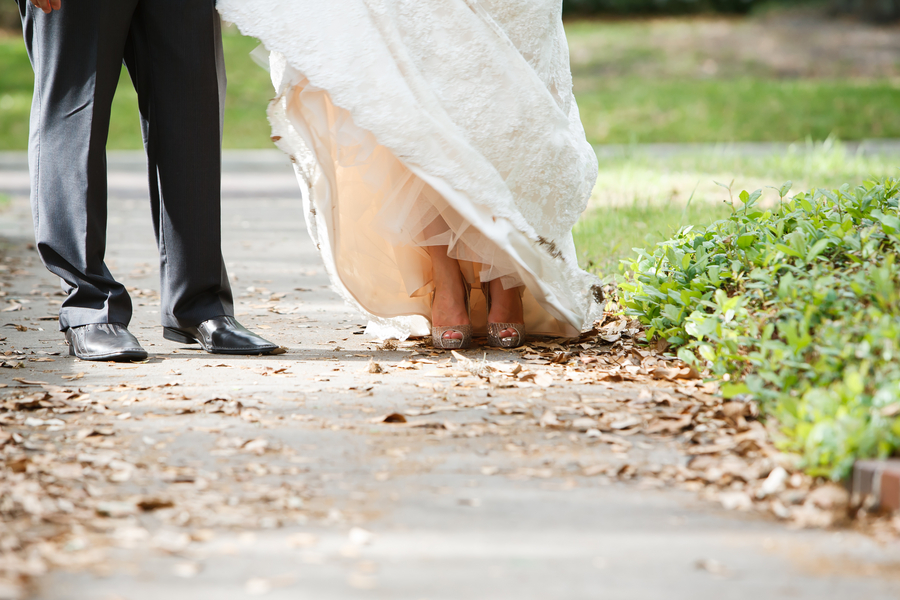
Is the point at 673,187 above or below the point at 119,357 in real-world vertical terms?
above

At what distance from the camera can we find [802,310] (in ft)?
7.87

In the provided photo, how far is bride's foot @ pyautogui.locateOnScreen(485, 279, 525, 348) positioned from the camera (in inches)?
129

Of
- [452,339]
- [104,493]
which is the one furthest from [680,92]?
[104,493]

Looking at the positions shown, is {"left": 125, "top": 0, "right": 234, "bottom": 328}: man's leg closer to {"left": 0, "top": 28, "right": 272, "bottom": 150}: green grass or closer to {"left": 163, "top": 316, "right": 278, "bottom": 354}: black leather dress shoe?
{"left": 163, "top": 316, "right": 278, "bottom": 354}: black leather dress shoe

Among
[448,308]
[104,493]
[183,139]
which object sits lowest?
[104,493]

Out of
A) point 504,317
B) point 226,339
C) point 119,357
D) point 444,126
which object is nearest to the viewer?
point 444,126

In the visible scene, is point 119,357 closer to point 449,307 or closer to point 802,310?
point 449,307

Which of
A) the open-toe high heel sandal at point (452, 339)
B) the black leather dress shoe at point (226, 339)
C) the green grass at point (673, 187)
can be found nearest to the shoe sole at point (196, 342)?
the black leather dress shoe at point (226, 339)

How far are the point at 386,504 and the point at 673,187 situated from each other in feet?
18.0

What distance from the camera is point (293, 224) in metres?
7.50

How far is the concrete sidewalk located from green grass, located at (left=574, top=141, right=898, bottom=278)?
5.55 ft

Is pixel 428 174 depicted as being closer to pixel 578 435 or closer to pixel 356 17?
pixel 356 17

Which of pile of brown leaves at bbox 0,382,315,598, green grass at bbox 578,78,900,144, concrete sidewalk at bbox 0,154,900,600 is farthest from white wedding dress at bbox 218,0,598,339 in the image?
green grass at bbox 578,78,900,144

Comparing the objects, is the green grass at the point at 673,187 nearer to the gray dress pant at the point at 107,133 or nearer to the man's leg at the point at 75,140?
the gray dress pant at the point at 107,133
